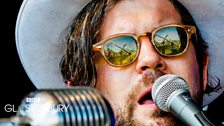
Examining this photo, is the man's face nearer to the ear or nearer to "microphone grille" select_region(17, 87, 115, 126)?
the ear

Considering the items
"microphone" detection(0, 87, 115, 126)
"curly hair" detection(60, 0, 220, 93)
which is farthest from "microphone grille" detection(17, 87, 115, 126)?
"curly hair" detection(60, 0, 220, 93)

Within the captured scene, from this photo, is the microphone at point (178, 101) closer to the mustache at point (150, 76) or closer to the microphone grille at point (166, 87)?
the microphone grille at point (166, 87)

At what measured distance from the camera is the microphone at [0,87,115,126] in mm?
555

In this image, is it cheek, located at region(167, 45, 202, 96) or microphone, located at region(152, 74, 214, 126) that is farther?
cheek, located at region(167, 45, 202, 96)

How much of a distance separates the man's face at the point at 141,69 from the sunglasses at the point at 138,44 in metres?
0.02

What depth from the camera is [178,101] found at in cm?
106

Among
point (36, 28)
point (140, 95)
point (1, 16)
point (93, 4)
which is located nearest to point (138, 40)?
point (140, 95)

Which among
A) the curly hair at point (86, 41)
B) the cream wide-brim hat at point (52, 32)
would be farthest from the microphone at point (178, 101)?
the cream wide-brim hat at point (52, 32)

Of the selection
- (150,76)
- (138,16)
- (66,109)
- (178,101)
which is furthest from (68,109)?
(138,16)

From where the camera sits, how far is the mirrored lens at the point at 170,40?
1.58m

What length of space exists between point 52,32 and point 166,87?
88cm

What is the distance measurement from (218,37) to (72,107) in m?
1.54

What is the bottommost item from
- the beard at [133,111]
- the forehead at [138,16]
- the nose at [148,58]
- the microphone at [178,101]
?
the beard at [133,111]

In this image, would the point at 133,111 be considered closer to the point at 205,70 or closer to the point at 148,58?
the point at 148,58
